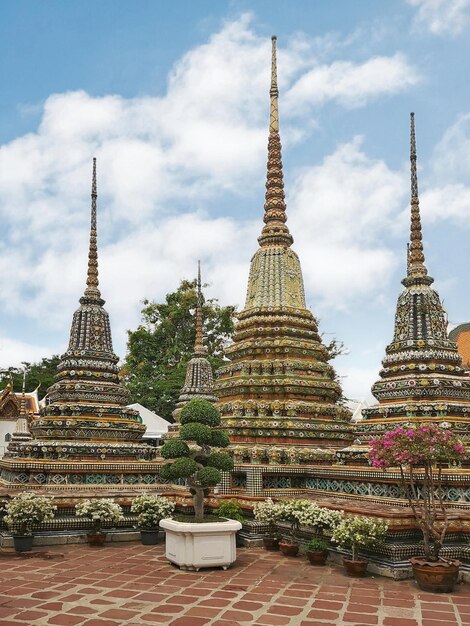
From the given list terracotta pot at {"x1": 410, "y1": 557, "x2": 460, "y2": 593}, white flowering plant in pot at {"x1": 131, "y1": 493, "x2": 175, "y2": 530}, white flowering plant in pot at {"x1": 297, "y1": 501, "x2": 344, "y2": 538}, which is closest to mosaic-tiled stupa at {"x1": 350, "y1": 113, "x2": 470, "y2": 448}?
white flowering plant in pot at {"x1": 297, "y1": 501, "x2": 344, "y2": 538}

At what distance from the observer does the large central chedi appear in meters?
16.1

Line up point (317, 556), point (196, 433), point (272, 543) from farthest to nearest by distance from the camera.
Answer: point (272, 543) < point (196, 433) < point (317, 556)

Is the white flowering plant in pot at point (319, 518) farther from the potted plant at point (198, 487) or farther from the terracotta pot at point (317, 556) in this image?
the potted plant at point (198, 487)

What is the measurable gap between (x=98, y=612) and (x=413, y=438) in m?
5.30

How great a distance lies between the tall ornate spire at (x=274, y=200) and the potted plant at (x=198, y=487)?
328 inches

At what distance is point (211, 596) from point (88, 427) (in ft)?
29.3

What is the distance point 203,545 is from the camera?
432 inches

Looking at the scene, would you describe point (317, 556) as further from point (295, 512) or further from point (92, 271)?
Answer: point (92, 271)

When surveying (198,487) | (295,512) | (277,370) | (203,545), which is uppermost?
(277,370)

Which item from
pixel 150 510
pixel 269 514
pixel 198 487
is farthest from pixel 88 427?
pixel 269 514

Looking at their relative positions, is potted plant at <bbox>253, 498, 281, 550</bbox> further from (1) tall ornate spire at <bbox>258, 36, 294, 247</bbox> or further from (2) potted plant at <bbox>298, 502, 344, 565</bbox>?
(1) tall ornate spire at <bbox>258, 36, 294, 247</bbox>

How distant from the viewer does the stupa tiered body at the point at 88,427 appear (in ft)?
53.1

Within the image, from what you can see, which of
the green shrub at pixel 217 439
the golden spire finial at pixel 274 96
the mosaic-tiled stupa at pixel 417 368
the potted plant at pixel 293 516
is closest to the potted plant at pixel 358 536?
the potted plant at pixel 293 516

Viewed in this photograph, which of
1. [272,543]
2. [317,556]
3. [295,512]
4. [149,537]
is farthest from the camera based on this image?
[149,537]
